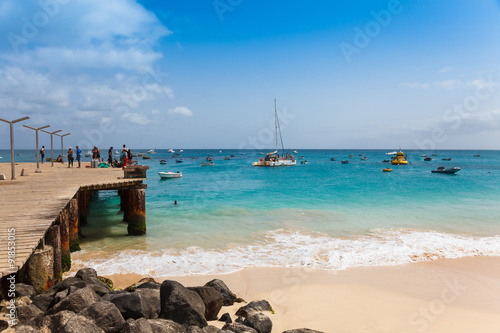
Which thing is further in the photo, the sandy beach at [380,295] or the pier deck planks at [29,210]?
the sandy beach at [380,295]

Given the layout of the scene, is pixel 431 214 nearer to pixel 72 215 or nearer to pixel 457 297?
pixel 457 297

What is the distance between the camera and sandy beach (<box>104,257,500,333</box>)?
25.9ft

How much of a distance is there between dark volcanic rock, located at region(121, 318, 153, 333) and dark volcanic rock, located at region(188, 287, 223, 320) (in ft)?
6.25

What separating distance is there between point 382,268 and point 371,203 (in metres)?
16.5

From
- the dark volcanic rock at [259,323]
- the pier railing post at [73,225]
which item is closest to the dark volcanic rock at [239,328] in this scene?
the dark volcanic rock at [259,323]

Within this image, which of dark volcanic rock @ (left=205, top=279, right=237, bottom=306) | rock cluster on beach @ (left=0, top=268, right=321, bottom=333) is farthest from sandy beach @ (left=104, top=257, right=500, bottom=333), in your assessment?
rock cluster on beach @ (left=0, top=268, right=321, bottom=333)

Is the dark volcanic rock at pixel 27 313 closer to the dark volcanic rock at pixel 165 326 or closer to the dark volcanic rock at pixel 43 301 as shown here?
the dark volcanic rock at pixel 43 301

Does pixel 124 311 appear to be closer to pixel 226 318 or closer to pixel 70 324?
pixel 70 324

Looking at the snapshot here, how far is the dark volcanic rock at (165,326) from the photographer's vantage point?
558cm

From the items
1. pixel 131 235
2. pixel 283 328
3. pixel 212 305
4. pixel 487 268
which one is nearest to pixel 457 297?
pixel 487 268

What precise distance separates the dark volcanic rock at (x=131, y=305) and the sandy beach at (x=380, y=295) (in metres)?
2.35

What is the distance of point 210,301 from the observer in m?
7.22

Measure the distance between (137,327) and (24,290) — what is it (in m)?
3.33

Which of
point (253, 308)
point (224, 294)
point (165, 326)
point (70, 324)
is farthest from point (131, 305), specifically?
point (253, 308)
